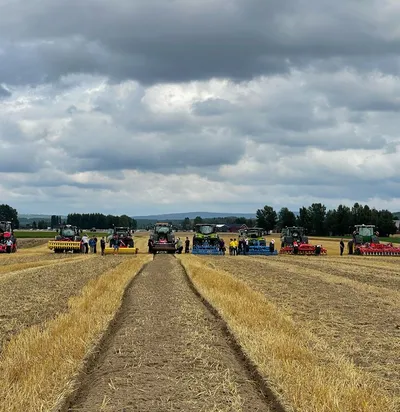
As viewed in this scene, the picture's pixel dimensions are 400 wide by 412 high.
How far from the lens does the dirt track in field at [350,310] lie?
9656 mm

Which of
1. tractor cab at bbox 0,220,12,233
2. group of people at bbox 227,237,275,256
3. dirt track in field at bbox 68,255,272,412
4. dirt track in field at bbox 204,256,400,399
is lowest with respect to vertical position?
dirt track in field at bbox 204,256,400,399

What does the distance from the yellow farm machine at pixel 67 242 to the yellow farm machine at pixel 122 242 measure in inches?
113

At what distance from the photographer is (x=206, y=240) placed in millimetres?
49969

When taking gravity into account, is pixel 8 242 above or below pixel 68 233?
below

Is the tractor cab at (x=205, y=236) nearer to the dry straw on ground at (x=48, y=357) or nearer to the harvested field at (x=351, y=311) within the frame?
the harvested field at (x=351, y=311)

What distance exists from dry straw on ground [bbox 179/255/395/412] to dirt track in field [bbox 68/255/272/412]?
0.35m

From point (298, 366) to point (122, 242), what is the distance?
41.5 m

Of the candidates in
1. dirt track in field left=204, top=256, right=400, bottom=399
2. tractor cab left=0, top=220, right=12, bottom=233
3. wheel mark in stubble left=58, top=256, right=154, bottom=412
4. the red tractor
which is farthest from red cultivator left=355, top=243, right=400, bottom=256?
wheel mark in stubble left=58, top=256, right=154, bottom=412

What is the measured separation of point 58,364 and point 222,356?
244 cm

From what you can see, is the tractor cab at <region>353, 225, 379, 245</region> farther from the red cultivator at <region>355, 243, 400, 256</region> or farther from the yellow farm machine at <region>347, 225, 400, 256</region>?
the red cultivator at <region>355, 243, 400, 256</region>

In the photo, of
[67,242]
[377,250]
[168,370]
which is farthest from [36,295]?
[377,250]

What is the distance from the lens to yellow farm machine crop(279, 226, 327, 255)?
4916 centimetres

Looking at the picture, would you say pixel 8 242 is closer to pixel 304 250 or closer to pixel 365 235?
pixel 304 250

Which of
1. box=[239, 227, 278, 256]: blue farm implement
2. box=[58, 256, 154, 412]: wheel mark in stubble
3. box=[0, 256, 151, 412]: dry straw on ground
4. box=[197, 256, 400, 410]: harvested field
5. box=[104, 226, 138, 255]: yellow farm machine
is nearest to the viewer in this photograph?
box=[0, 256, 151, 412]: dry straw on ground
